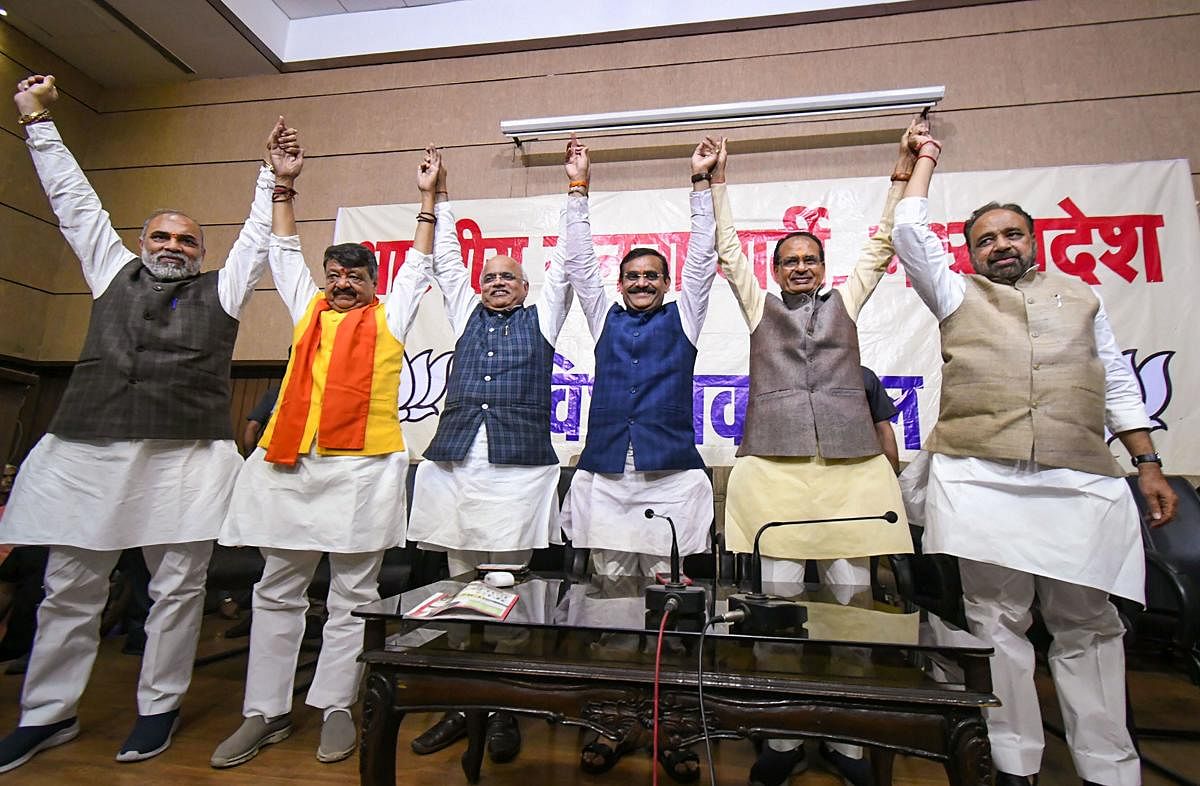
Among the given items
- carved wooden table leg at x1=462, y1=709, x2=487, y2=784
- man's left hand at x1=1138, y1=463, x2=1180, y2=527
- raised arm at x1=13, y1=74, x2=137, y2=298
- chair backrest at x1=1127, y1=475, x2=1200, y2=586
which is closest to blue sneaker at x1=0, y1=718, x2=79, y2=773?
carved wooden table leg at x1=462, y1=709, x2=487, y2=784

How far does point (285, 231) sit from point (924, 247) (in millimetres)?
1958

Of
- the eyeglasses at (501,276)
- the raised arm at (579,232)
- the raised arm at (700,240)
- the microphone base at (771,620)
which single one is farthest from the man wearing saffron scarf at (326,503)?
the microphone base at (771,620)

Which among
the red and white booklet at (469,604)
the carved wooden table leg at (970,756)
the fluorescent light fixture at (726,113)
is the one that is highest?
the fluorescent light fixture at (726,113)

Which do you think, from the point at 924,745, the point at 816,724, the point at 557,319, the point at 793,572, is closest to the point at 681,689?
the point at 816,724

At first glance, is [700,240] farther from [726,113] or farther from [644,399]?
[726,113]

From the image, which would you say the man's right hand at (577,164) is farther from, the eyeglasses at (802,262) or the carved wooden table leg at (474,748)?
the carved wooden table leg at (474,748)

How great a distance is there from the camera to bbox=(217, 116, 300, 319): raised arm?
1.98 metres

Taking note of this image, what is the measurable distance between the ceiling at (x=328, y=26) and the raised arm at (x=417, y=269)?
6.79 ft

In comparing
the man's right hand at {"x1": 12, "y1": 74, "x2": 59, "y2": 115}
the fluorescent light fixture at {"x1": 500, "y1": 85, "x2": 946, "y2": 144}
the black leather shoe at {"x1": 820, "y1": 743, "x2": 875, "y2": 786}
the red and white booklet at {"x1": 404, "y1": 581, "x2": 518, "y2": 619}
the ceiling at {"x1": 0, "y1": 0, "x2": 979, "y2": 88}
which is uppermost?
the ceiling at {"x1": 0, "y1": 0, "x2": 979, "y2": 88}

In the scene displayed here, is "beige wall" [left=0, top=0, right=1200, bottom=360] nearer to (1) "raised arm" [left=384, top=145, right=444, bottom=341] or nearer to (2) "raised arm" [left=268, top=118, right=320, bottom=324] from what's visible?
(1) "raised arm" [left=384, top=145, right=444, bottom=341]

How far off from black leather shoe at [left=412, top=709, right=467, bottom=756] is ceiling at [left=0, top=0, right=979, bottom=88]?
11.7ft

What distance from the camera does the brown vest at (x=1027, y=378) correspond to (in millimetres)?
1549

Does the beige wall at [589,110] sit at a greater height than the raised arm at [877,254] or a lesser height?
greater

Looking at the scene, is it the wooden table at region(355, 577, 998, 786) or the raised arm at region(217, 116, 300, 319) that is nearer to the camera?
the wooden table at region(355, 577, 998, 786)
